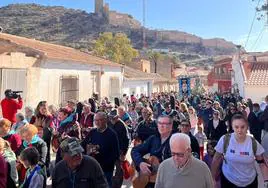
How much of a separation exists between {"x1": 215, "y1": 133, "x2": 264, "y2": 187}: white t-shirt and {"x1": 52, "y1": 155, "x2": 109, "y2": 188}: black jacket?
1730 mm

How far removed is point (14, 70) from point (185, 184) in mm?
9735

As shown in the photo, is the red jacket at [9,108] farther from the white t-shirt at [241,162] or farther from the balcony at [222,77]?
the balcony at [222,77]

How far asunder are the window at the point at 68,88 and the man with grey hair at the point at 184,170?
12125 millimetres

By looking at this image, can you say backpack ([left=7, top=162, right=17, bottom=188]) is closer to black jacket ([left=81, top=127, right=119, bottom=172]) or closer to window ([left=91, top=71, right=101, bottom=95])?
black jacket ([left=81, top=127, right=119, bottom=172])

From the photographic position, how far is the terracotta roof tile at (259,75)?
22.8 m

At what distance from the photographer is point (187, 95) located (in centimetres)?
2138

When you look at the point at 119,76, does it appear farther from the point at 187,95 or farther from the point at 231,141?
the point at 231,141

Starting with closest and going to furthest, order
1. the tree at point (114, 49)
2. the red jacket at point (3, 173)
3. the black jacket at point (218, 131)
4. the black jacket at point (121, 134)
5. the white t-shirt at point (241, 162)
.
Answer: the red jacket at point (3, 173)
the white t-shirt at point (241, 162)
the black jacket at point (121, 134)
the black jacket at point (218, 131)
the tree at point (114, 49)

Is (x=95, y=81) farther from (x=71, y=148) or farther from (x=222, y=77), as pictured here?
(x=222, y=77)

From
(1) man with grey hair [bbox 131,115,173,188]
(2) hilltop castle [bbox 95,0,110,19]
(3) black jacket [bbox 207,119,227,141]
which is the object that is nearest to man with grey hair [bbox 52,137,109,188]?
(1) man with grey hair [bbox 131,115,173,188]

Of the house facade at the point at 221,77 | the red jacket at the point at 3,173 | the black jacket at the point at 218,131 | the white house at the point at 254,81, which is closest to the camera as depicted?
the red jacket at the point at 3,173

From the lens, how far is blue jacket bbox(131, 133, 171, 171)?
421 cm

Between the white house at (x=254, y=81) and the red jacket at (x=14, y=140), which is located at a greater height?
the white house at (x=254, y=81)

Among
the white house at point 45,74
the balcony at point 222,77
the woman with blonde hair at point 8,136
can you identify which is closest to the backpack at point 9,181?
the woman with blonde hair at point 8,136
